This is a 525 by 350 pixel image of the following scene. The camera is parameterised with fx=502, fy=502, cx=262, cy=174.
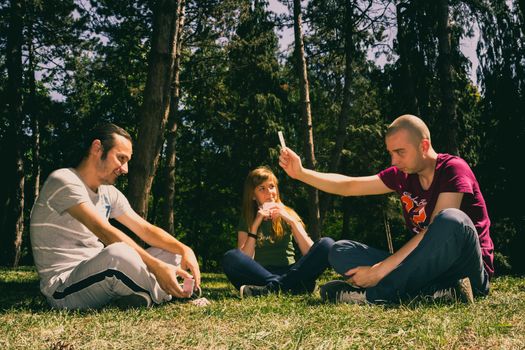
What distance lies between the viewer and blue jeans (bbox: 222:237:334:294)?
5.24m

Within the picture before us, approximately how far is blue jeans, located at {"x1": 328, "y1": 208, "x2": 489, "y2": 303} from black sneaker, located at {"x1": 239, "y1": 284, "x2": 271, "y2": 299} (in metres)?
1.13

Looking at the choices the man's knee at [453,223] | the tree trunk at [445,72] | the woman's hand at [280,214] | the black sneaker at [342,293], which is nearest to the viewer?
the man's knee at [453,223]

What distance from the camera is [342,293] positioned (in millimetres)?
4391

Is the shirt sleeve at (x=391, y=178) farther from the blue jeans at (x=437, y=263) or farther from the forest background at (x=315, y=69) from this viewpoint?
the forest background at (x=315, y=69)

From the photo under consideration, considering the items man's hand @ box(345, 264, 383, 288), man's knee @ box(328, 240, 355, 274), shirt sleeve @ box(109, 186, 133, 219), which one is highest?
shirt sleeve @ box(109, 186, 133, 219)

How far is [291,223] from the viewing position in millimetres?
5688

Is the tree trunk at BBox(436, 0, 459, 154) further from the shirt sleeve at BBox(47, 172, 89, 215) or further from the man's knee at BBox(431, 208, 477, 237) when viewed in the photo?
the shirt sleeve at BBox(47, 172, 89, 215)

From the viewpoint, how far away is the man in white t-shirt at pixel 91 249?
3889 mm

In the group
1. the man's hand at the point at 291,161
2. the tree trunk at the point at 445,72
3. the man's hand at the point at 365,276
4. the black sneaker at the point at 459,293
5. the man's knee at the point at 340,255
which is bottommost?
the black sneaker at the point at 459,293

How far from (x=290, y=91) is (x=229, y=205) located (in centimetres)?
604

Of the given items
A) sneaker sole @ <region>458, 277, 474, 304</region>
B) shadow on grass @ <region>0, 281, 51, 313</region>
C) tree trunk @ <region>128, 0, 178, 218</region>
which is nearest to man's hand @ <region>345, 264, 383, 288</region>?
sneaker sole @ <region>458, 277, 474, 304</region>

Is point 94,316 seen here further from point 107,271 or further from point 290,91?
point 290,91

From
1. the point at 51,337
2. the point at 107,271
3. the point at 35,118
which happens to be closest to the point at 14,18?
the point at 35,118

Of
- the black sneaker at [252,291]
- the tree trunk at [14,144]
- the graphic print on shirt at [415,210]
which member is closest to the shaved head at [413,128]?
the graphic print on shirt at [415,210]
